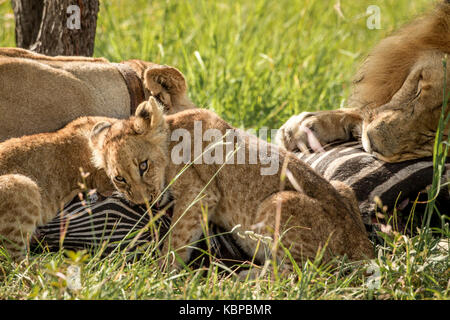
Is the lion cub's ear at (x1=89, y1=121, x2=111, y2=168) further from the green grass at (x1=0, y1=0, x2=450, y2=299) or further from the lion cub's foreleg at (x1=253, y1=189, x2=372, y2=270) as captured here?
the lion cub's foreleg at (x1=253, y1=189, x2=372, y2=270)

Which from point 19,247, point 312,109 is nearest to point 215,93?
point 312,109

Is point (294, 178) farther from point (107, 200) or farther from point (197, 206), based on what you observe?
point (107, 200)

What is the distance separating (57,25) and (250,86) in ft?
6.46

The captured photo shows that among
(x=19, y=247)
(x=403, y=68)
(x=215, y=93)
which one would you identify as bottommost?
(x=19, y=247)

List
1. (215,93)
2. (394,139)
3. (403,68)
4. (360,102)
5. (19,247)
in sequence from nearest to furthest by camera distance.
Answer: (19,247), (394,139), (403,68), (360,102), (215,93)

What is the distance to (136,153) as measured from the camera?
3318 millimetres

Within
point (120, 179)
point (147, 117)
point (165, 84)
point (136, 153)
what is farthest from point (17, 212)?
point (165, 84)

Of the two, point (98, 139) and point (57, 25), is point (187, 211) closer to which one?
point (98, 139)

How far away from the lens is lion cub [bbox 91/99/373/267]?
3.17m
